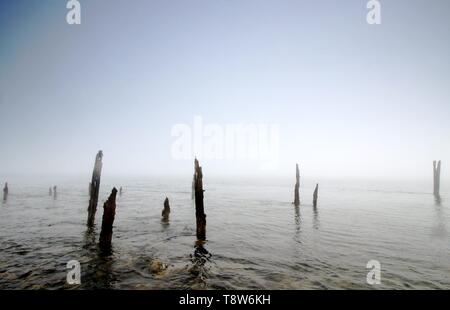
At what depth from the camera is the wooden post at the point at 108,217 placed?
13.4 m

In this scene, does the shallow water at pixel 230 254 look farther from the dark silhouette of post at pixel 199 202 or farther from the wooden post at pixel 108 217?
the dark silhouette of post at pixel 199 202

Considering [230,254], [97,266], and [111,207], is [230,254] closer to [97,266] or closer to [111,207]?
[97,266]

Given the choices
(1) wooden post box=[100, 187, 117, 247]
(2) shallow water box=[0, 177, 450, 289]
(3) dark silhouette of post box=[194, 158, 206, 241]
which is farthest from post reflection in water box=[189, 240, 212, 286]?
(1) wooden post box=[100, 187, 117, 247]

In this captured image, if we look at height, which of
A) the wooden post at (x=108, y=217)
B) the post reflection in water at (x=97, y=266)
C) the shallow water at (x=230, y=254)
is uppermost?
the wooden post at (x=108, y=217)

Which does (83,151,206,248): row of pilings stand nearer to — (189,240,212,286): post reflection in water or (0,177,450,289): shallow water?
(0,177,450,289): shallow water

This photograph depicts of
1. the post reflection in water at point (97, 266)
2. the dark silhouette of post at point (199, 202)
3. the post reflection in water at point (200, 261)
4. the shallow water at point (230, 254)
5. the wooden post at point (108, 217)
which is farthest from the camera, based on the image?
the dark silhouette of post at point (199, 202)

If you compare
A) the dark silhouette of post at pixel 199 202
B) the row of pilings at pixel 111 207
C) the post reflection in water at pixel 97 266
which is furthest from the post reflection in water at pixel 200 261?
the post reflection in water at pixel 97 266

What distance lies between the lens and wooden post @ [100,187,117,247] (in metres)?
13.4

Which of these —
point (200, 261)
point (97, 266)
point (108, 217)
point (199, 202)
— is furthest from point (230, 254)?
point (108, 217)
